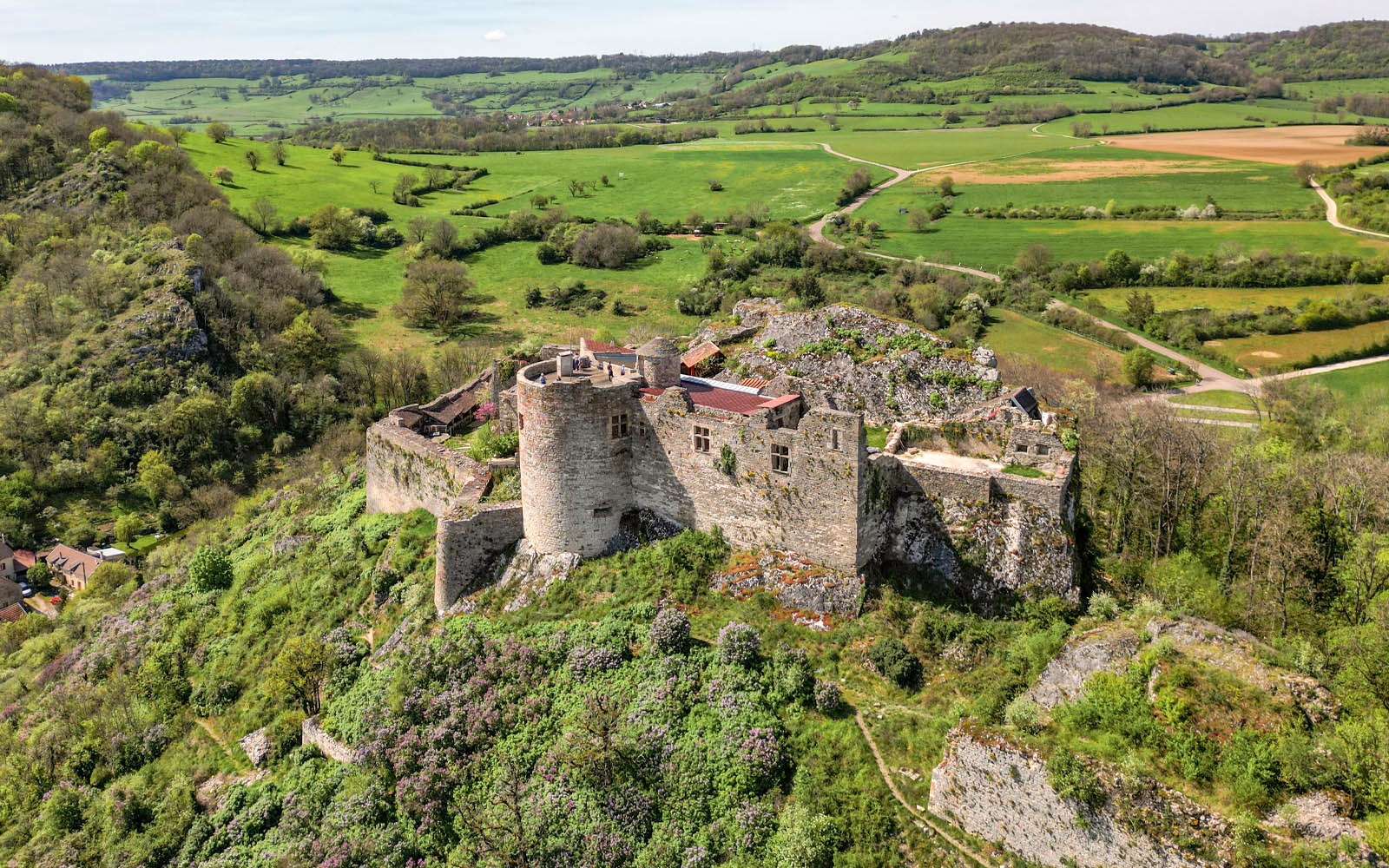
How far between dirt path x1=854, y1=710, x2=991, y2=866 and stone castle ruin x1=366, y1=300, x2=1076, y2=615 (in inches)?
202

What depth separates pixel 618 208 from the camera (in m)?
146

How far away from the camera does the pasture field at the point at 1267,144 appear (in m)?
134

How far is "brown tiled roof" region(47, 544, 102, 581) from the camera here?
2761 inches

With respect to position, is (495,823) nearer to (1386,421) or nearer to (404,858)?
(404,858)

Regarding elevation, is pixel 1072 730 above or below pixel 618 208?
below

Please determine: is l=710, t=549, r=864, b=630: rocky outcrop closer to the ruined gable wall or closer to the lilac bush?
the ruined gable wall

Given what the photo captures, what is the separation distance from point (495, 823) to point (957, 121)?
201834mm

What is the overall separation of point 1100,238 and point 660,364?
98.7m

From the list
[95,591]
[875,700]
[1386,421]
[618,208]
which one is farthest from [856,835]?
[618,208]

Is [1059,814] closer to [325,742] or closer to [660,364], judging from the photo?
[660,364]

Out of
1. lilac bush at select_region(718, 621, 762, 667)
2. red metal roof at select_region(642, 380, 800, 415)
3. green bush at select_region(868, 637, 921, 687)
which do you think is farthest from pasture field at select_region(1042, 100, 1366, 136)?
lilac bush at select_region(718, 621, 762, 667)

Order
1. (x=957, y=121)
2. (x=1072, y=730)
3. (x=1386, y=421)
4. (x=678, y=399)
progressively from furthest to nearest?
(x=957, y=121)
(x=1386, y=421)
(x=678, y=399)
(x=1072, y=730)

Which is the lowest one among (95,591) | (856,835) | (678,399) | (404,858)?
(95,591)

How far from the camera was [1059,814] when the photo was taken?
2184cm
